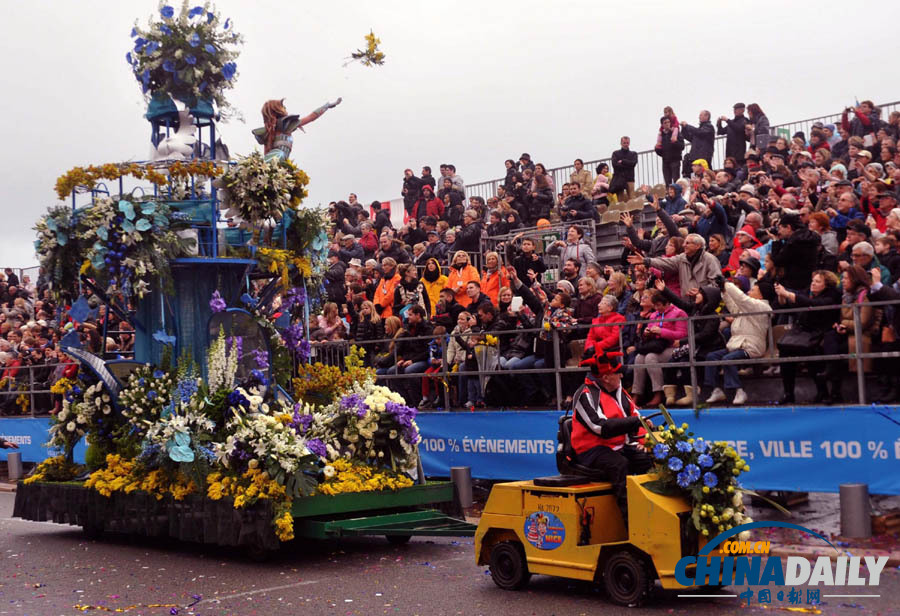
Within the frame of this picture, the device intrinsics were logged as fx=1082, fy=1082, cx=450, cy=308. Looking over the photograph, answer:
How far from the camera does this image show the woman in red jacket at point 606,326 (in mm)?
13117

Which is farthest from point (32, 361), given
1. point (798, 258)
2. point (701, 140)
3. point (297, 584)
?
point (798, 258)

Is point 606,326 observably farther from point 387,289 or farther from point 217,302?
point 387,289

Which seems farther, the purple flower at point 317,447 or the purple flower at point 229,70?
the purple flower at point 229,70

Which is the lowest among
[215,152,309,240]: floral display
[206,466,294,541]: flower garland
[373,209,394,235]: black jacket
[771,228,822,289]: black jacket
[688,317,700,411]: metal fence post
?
[206,466,294,541]: flower garland

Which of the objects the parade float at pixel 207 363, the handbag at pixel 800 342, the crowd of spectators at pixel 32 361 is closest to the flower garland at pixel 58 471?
the parade float at pixel 207 363

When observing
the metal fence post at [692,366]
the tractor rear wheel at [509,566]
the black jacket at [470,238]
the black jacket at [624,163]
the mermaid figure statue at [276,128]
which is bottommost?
the tractor rear wheel at [509,566]

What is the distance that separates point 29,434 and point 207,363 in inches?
410

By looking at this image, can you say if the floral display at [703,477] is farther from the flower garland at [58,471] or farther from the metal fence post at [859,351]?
the flower garland at [58,471]

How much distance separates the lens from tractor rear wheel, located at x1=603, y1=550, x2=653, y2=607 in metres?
8.37

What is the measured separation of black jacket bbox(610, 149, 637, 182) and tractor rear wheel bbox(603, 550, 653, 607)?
15.3 m

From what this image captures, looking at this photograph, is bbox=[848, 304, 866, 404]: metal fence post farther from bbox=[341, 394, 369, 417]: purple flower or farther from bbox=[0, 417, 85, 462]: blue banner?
bbox=[0, 417, 85, 462]: blue banner

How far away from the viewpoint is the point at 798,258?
12508mm

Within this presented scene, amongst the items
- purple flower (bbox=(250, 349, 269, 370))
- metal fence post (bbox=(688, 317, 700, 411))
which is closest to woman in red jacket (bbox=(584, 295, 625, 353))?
metal fence post (bbox=(688, 317, 700, 411))

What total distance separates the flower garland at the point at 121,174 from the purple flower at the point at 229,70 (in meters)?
1.46
